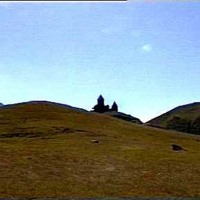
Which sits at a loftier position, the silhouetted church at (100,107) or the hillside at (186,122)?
the silhouetted church at (100,107)

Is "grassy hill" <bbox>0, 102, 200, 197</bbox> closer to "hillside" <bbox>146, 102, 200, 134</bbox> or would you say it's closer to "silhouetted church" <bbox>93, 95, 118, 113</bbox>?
"hillside" <bbox>146, 102, 200, 134</bbox>

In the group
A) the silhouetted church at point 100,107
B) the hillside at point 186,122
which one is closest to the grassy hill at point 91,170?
the hillside at point 186,122

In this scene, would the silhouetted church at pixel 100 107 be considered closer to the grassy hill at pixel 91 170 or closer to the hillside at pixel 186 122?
the hillside at pixel 186 122

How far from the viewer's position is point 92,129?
243 ft

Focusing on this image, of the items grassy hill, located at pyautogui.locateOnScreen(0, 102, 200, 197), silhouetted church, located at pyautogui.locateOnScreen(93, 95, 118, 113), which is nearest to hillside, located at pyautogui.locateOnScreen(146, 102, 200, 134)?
silhouetted church, located at pyautogui.locateOnScreen(93, 95, 118, 113)

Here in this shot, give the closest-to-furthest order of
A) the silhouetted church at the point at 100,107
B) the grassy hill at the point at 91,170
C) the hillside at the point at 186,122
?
the grassy hill at the point at 91,170, the hillside at the point at 186,122, the silhouetted church at the point at 100,107

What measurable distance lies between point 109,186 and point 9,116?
191 ft

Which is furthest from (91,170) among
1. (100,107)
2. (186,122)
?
(186,122)

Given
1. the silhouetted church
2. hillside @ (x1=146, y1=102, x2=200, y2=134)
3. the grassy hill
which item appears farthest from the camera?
the silhouetted church

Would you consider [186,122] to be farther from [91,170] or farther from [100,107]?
[91,170]

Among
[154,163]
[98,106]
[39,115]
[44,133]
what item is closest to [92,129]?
[44,133]

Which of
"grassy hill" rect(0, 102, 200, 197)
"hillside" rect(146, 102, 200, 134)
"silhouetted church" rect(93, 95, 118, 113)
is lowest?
"grassy hill" rect(0, 102, 200, 197)

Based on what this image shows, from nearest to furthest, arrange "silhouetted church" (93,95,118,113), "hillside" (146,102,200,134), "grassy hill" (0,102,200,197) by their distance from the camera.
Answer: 1. "grassy hill" (0,102,200,197)
2. "hillside" (146,102,200,134)
3. "silhouetted church" (93,95,118,113)

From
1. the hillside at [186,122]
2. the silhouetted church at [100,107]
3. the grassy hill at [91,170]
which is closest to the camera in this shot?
the grassy hill at [91,170]
